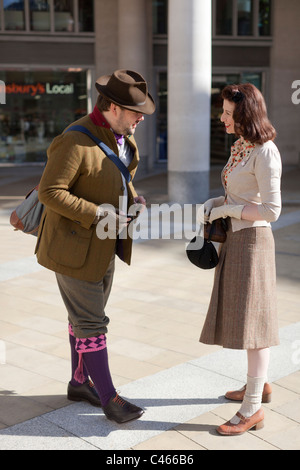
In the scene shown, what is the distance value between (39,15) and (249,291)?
17.0 m

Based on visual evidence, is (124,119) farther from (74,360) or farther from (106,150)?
(74,360)

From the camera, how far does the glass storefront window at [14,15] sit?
1841cm

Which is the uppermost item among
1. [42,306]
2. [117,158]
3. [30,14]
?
[30,14]

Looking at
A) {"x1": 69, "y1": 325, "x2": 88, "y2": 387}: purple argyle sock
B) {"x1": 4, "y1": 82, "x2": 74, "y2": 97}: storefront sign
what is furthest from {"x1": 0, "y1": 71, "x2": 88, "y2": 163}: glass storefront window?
{"x1": 69, "y1": 325, "x2": 88, "y2": 387}: purple argyle sock

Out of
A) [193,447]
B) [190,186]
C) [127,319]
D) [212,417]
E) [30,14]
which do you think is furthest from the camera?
[30,14]

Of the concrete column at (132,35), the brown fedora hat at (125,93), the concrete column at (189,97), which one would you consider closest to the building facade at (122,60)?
the concrete column at (132,35)

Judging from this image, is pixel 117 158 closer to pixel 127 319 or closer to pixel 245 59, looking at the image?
pixel 127 319

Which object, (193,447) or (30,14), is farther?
(30,14)

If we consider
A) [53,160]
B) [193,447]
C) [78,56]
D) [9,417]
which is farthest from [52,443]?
[78,56]

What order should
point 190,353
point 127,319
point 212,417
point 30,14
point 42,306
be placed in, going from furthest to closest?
point 30,14 < point 42,306 < point 127,319 < point 190,353 < point 212,417

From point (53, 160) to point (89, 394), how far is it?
4.74ft

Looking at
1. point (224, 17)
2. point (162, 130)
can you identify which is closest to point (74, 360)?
point (162, 130)

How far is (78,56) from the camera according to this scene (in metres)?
18.7

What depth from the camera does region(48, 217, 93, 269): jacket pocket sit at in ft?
11.3
